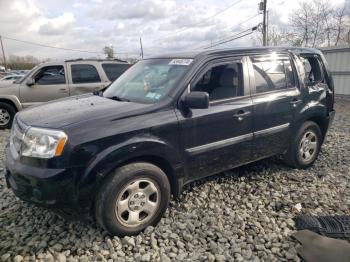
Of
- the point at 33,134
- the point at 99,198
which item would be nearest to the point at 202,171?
the point at 99,198

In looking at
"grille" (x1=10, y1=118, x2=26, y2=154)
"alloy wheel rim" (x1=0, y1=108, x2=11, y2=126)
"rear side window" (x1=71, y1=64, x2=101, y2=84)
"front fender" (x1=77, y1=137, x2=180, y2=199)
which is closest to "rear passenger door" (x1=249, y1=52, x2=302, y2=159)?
"front fender" (x1=77, y1=137, x2=180, y2=199)

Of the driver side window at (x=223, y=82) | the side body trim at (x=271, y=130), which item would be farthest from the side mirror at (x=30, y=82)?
the side body trim at (x=271, y=130)

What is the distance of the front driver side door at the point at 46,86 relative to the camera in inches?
306

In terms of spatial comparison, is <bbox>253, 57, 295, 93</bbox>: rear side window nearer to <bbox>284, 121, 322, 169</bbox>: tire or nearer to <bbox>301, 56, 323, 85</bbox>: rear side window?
<bbox>301, 56, 323, 85</bbox>: rear side window

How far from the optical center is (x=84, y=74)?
7.96 m

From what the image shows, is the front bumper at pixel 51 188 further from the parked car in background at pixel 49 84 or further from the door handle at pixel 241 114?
the parked car in background at pixel 49 84

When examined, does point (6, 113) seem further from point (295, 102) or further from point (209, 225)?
point (295, 102)

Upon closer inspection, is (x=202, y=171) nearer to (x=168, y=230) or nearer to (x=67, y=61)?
(x=168, y=230)

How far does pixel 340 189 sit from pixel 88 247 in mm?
3322

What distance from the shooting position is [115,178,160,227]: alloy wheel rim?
2.90 metres

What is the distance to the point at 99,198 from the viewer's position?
274cm

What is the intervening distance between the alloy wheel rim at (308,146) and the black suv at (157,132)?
54 mm

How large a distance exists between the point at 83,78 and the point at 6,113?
2292 mm

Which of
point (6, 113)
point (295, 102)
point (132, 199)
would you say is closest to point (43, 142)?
point (132, 199)
